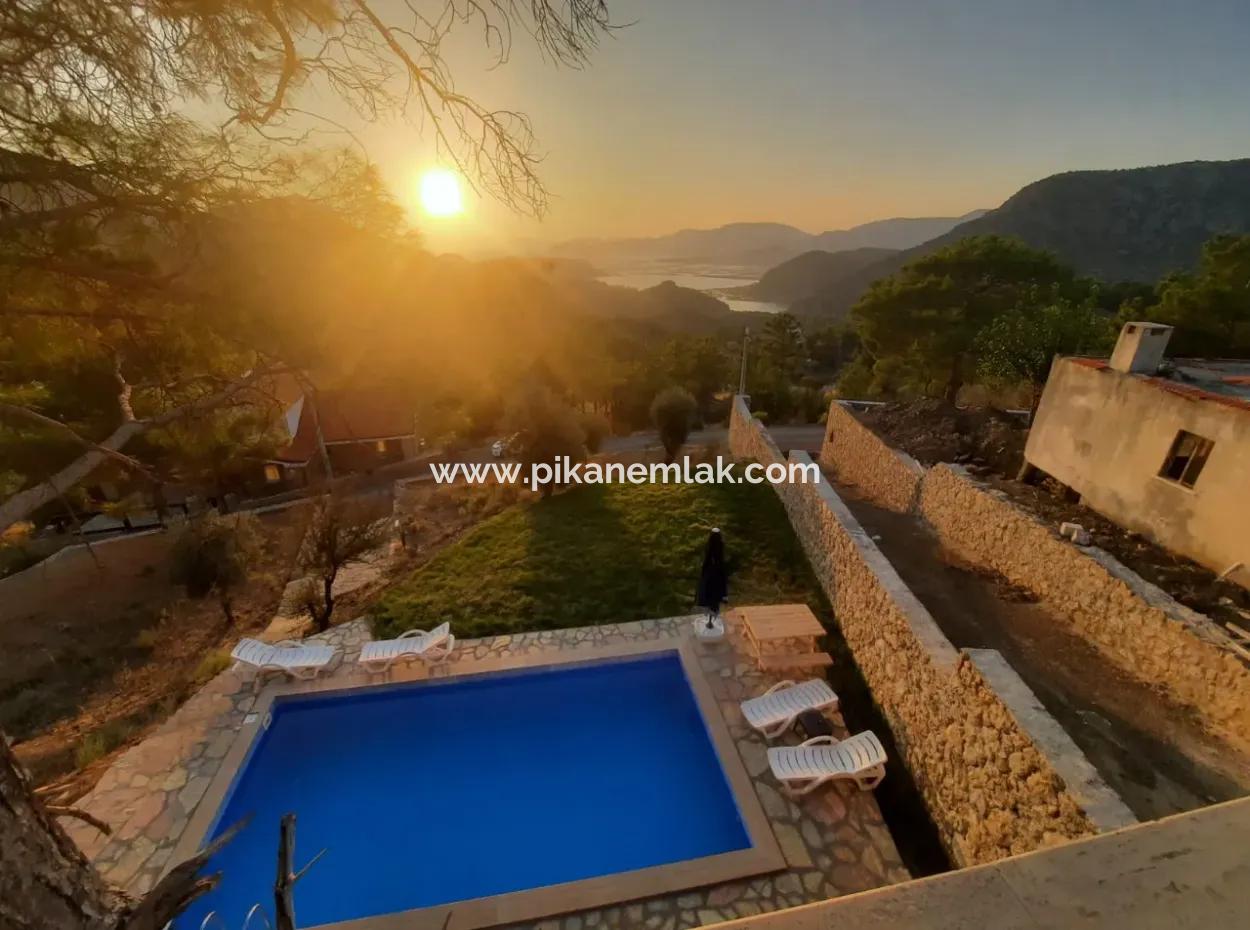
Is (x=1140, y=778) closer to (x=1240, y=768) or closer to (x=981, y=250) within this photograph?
(x=1240, y=768)

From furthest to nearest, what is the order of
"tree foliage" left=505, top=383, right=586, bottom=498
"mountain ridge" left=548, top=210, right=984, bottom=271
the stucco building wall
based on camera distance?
"mountain ridge" left=548, top=210, right=984, bottom=271 → "tree foliage" left=505, top=383, right=586, bottom=498 → the stucco building wall

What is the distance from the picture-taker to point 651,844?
5676 millimetres

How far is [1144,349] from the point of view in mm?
7770

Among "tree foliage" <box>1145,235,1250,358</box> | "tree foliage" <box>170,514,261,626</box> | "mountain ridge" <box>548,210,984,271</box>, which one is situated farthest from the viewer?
"mountain ridge" <box>548,210,984,271</box>

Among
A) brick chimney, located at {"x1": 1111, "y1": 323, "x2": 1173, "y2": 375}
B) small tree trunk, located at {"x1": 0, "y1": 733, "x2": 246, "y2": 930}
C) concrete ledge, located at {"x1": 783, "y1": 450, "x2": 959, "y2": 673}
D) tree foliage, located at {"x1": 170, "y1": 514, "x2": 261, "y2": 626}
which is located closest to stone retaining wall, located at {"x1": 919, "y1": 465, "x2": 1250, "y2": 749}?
concrete ledge, located at {"x1": 783, "y1": 450, "x2": 959, "y2": 673}

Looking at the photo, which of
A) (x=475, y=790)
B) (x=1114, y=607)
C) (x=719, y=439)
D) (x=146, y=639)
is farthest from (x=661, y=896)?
(x=719, y=439)

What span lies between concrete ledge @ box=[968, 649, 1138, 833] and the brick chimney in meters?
5.60

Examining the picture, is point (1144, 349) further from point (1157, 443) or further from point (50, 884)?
point (50, 884)

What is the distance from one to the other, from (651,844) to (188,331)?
708cm

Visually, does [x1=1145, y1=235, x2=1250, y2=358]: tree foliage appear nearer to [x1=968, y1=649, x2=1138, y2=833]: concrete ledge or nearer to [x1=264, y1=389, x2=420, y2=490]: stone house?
[x1=968, y1=649, x2=1138, y2=833]: concrete ledge

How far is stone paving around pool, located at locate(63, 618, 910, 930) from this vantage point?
15.7 feet

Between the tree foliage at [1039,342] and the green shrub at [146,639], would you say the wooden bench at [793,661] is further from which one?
the green shrub at [146,639]

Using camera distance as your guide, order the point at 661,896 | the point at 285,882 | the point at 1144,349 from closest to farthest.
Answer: the point at 285,882 → the point at 661,896 → the point at 1144,349

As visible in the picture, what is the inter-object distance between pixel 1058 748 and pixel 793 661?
10.9ft
